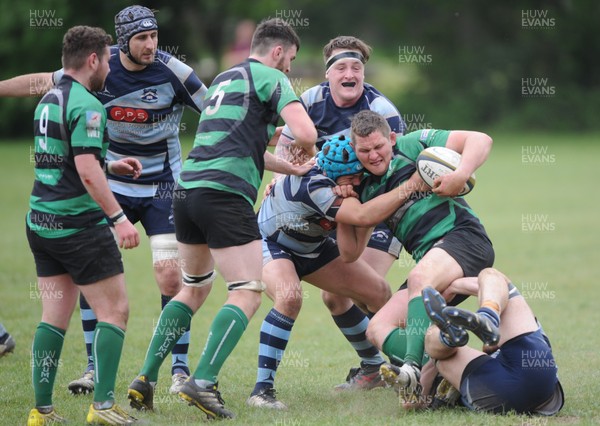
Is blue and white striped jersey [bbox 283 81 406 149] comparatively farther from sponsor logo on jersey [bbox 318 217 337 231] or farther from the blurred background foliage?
the blurred background foliage

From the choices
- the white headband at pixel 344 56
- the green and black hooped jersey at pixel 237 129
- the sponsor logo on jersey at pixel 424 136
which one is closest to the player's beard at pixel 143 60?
the green and black hooped jersey at pixel 237 129

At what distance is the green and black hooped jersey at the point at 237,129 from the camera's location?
531 centimetres

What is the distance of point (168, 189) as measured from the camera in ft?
22.1

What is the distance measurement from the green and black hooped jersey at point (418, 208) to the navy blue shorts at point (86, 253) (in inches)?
68.6

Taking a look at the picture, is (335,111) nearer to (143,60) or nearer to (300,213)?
(300,213)

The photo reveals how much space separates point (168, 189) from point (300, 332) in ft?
8.45

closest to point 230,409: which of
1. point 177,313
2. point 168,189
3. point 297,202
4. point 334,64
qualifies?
point 177,313

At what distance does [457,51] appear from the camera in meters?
30.9

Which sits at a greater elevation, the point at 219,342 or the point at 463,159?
the point at 463,159

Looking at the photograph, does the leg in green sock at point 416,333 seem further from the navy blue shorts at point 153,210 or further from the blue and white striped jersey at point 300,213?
the navy blue shorts at point 153,210

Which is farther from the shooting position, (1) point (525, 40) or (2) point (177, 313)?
(1) point (525, 40)

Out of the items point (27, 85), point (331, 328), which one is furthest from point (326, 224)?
point (331, 328)

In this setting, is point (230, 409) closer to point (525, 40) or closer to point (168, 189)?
point (168, 189)

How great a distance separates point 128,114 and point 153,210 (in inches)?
29.2
